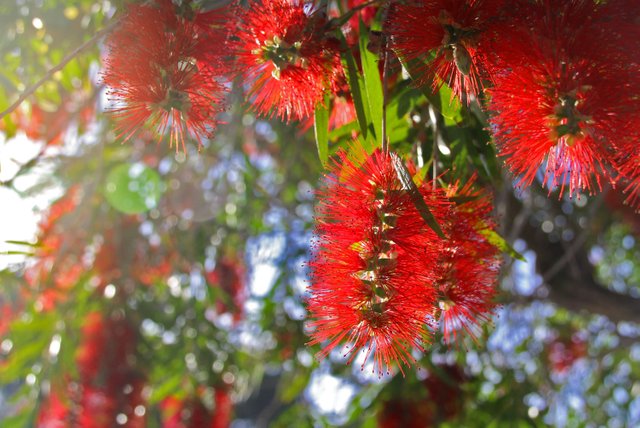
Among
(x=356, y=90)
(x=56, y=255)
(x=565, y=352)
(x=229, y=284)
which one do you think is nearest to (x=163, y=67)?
(x=356, y=90)

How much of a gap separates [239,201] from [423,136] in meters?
2.44

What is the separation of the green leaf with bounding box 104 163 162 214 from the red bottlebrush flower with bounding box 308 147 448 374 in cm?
255

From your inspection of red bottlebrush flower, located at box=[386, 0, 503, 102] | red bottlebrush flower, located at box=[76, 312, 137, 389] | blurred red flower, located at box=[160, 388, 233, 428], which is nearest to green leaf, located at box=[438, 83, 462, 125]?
red bottlebrush flower, located at box=[386, 0, 503, 102]

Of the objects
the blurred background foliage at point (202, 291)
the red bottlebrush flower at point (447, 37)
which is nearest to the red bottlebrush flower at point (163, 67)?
the red bottlebrush flower at point (447, 37)

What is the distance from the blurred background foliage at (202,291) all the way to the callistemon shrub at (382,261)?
116cm

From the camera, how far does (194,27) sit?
43.2 inches

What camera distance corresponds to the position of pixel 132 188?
3.49m

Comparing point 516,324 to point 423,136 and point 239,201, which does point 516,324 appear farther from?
point 423,136

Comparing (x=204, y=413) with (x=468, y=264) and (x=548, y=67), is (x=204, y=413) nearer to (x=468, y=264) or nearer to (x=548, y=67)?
(x=468, y=264)

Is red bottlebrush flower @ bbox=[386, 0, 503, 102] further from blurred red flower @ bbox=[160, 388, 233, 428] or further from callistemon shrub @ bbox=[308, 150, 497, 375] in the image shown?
blurred red flower @ bbox=[160, 388, 233, 428]

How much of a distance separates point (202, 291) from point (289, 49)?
255 cm

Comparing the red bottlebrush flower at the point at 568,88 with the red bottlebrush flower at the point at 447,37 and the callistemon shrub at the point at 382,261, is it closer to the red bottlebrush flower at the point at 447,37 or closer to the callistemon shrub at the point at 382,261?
the red bottlebrush flower at the point at 447,37

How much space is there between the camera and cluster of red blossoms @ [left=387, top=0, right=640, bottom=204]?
883 mm

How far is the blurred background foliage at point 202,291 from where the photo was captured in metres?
2.54
